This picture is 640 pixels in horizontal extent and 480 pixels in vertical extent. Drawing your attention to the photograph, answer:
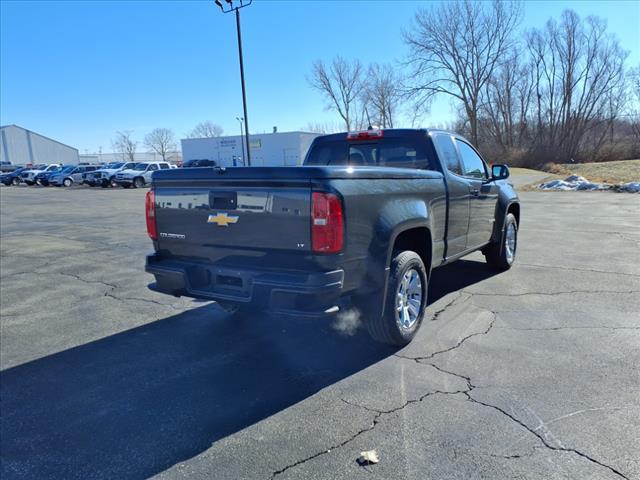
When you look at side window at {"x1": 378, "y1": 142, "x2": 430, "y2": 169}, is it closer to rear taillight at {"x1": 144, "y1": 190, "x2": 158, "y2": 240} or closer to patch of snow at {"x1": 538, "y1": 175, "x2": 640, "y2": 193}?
rear taillight at {"x1": 144, "y1": 190, "x2": 158, "y2": 240}

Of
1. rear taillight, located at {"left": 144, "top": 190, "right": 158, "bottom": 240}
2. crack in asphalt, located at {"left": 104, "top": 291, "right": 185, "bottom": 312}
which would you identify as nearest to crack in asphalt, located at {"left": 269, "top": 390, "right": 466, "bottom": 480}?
rear taillight, located at {"left": 144, "top": 190, "right": 158, "bottom": 240}

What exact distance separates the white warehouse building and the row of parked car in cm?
1153

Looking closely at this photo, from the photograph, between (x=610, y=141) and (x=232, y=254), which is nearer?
(x=232, y=254)

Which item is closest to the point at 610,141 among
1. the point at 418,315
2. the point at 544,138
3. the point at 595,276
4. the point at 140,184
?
the point at 544,138

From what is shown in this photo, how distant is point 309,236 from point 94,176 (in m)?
38.1

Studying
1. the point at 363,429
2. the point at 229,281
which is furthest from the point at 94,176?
the point at 363,429

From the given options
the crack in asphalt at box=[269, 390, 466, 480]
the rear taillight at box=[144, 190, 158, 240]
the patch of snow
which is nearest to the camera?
the crack in asphalt at box=[269, 390, 466, 480]

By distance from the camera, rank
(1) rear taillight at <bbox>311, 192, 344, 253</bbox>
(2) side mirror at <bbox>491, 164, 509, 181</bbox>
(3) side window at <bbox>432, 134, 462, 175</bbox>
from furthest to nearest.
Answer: (2) side mirror at <bbox>491, 164, 509, 181</bbox>, (3) side window at <bbox>432, 134, 462, 175</bbox>, (1) rear taillight at <bbox>311, 192, 344, 253</bbox>

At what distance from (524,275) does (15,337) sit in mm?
6454

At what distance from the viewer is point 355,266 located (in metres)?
3.45

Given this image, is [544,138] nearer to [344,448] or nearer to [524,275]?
[524,275]

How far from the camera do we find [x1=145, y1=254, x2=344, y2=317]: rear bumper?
3215 mm

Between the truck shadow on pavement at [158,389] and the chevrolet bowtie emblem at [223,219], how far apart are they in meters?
1.24

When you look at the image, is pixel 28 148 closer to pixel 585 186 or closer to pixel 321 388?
pixel 585 186
